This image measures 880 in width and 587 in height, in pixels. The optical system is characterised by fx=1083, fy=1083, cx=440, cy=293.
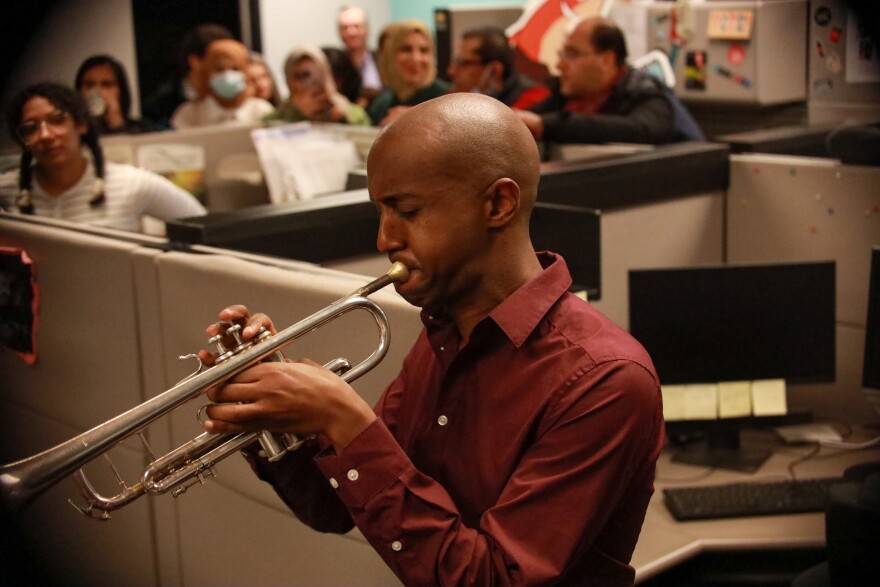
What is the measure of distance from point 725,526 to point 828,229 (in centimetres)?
87

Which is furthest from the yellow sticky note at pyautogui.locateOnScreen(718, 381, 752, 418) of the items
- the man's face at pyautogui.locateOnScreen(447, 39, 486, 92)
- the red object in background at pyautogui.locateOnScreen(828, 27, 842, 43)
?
the man's face at pyautogui.locateOnScreen(447, 39, 486, 92)

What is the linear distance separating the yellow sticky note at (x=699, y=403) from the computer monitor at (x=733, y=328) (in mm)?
12

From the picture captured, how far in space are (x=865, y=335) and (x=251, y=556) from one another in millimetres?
1362

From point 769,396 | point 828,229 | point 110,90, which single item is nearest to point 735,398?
point 769,396

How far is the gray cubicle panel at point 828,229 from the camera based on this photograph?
2.40 meters

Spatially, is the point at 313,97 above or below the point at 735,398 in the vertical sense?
above

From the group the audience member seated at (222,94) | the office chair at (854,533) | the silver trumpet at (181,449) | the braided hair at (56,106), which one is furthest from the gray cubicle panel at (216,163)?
the silver trumpet at (181,449)

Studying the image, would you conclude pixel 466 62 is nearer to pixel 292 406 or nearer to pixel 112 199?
pixel 112 199

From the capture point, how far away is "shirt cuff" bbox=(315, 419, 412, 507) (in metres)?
1.00

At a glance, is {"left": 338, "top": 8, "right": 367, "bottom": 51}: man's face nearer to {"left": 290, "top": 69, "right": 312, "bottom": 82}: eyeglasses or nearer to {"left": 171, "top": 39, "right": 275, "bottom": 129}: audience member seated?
{"left": 171, "top": 39, "right": 275, "bottom": 129}: audience member seated

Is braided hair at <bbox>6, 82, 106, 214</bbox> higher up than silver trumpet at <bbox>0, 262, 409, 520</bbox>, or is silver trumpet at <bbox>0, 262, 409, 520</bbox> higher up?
braided hair at <bbox>6, 82, 106, 214</bbox>

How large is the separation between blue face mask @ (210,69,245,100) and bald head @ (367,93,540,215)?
3744mm

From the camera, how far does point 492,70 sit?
156 inches

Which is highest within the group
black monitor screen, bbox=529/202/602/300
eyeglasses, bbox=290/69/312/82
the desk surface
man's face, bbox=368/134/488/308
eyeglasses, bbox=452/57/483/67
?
eyeglasses, bbox=452/57/483/67
